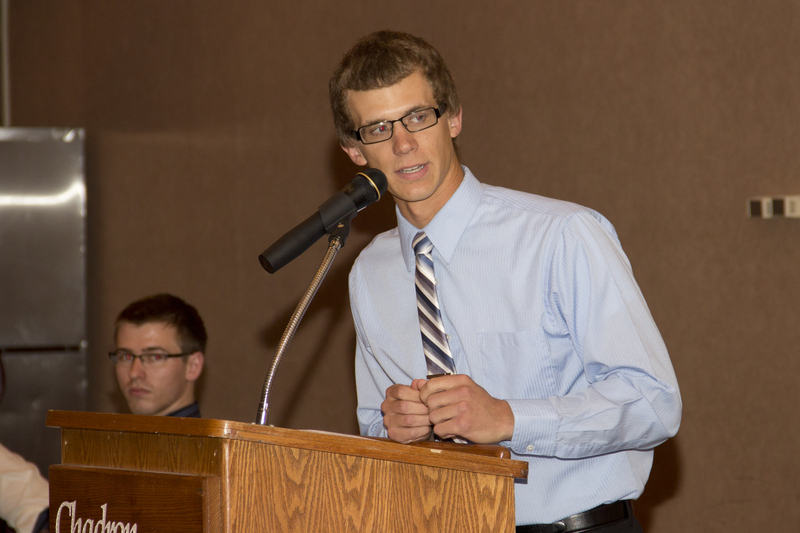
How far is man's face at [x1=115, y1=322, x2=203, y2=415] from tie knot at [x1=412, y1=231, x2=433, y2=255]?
150cm

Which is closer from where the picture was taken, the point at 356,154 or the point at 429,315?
the point at 429,315

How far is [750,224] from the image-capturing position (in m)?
2.59

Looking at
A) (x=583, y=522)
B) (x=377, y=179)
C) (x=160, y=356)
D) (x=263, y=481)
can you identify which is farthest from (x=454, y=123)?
(x=160, y=356)

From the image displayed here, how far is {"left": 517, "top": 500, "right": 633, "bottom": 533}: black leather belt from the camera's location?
59.9 inches

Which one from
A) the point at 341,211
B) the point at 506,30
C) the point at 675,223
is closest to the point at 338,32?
the point at 506,30

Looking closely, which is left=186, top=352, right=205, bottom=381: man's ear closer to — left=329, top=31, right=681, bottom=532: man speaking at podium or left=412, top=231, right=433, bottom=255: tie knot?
left=329, top=31, right=681, bottom=532: man speaking at podium

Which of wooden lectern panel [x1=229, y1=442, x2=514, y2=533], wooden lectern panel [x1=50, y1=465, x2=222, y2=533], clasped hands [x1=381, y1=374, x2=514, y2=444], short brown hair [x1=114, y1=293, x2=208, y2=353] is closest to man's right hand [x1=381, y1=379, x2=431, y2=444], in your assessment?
clasped hands [x1=381, y1=374, x2=514, y2=444]

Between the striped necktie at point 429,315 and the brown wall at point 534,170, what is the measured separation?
1320mm

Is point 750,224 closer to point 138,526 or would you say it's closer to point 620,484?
point 620,484

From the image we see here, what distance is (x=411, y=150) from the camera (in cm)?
174

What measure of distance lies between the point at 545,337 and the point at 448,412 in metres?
0.35

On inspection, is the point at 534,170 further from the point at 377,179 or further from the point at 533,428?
the point at 533,428

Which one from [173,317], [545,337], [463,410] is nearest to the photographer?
[463,410]

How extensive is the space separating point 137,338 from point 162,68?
2632mm
